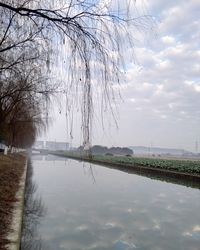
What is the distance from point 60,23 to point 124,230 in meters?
6.35

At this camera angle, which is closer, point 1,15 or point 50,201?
point 1,15

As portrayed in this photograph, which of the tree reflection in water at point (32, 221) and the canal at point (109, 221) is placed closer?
the tree reflection in water at point (32, 221)

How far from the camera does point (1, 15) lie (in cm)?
447

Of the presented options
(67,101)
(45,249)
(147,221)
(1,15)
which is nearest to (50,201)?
(147,221)

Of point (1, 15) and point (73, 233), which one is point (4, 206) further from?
point (1, 15)

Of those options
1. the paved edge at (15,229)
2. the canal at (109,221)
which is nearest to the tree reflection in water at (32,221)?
the canal at (109,221)

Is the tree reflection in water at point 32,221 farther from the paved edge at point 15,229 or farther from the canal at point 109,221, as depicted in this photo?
A: the paved edge at point 15,229

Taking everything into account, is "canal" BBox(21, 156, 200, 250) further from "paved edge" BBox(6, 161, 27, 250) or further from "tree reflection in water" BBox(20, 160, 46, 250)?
"paved edge" BBox(6, 161, 27, 250)

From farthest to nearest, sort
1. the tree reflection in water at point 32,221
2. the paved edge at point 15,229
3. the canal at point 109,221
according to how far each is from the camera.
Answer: the canal at point 109,221 → the tree reflection in water at point 32,221 → the paved edge at point 15,229

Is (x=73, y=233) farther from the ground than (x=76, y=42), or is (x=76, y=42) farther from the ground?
(x=76, y=42)

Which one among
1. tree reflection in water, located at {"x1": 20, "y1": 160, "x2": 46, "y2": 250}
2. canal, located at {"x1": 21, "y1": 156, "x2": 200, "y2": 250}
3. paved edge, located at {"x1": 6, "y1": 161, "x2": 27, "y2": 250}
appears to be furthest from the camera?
Answer: canal, located at {"x1": 21, "y1": 156, "x2": 200, "y2": 250}

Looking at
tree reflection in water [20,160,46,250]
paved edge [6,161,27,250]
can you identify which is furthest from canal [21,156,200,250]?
paved edge [6,161,27,250]

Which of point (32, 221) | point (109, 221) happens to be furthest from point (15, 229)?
point (109, 221)

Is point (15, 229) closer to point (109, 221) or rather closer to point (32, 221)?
point (32, 221)
